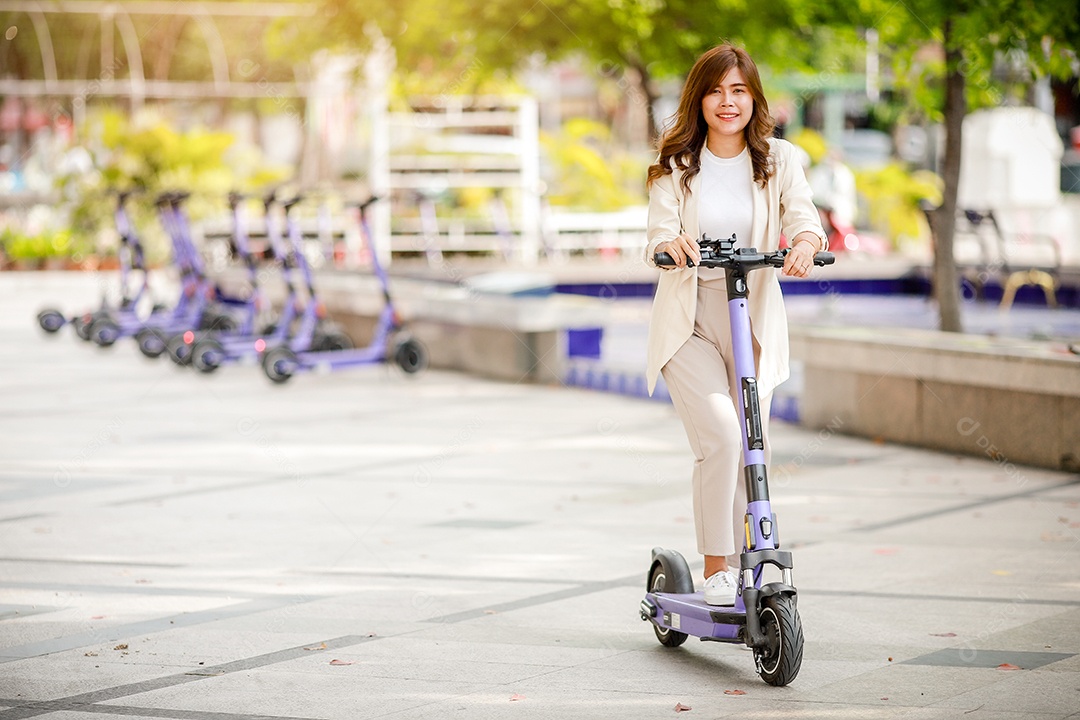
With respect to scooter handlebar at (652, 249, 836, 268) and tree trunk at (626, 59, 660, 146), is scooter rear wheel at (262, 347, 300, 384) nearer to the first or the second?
tree trunk at (626, 59, 660, 146)

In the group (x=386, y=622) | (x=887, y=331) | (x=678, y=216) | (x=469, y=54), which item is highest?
(x=469, y=54)

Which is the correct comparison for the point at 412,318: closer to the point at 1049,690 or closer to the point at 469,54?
the point at 469,54

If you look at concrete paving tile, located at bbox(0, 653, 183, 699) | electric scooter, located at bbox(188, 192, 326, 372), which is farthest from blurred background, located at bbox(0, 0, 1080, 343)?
concrete paving tile, located at bbox(0, 653, 183, 699)

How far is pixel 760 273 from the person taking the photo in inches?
186

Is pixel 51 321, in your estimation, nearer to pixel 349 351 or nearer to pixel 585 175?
pixel 349 351

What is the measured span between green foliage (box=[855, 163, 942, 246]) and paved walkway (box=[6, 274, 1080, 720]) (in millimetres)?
14271

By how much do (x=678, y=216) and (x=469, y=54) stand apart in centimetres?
1070

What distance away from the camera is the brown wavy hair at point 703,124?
4.65 metres

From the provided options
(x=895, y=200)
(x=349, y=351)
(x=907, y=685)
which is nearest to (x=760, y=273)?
(x=907, y=685)

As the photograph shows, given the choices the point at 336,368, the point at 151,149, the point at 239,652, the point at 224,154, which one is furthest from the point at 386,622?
the point at 224,154

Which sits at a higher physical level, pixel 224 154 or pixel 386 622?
pixel 224 154

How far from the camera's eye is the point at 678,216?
4668 millimetres

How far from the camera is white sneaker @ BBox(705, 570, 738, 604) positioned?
15.3 ft

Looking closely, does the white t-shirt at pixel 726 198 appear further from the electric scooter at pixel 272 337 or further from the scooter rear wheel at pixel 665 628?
the electric scooter at pixel 272 337
